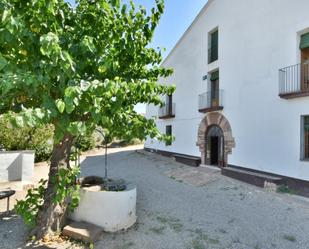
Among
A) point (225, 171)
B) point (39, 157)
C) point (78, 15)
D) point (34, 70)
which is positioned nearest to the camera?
point (34, 70)

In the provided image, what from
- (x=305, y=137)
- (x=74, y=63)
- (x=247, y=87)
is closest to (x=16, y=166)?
(x=74, y=63)

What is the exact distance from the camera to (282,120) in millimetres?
8688

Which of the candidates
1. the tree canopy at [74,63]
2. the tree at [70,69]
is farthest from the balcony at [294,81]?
the tree canopy at [74,63]

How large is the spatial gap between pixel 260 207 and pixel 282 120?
11.5 ft

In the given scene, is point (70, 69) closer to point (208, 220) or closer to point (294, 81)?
point (208, 220)

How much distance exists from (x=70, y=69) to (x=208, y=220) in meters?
4.68

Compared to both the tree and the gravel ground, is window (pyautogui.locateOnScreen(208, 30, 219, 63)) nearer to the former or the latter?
the gravel ground

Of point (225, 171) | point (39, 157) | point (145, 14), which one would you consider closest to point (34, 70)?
point (145, 14)

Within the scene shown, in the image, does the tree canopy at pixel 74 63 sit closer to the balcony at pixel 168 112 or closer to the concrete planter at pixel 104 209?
the concrete planter at pixel 104 209

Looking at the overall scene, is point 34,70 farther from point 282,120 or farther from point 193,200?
point 282,120

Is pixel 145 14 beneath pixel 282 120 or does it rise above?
above

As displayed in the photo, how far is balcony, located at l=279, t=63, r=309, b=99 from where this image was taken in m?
8.17

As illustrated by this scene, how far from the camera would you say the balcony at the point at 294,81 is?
8166mm

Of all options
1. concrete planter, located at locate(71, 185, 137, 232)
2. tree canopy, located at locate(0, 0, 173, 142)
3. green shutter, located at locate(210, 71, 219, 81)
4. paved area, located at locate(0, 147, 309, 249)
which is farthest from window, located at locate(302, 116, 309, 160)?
concrete planter, located at locate(71, 185, 137, 232)
